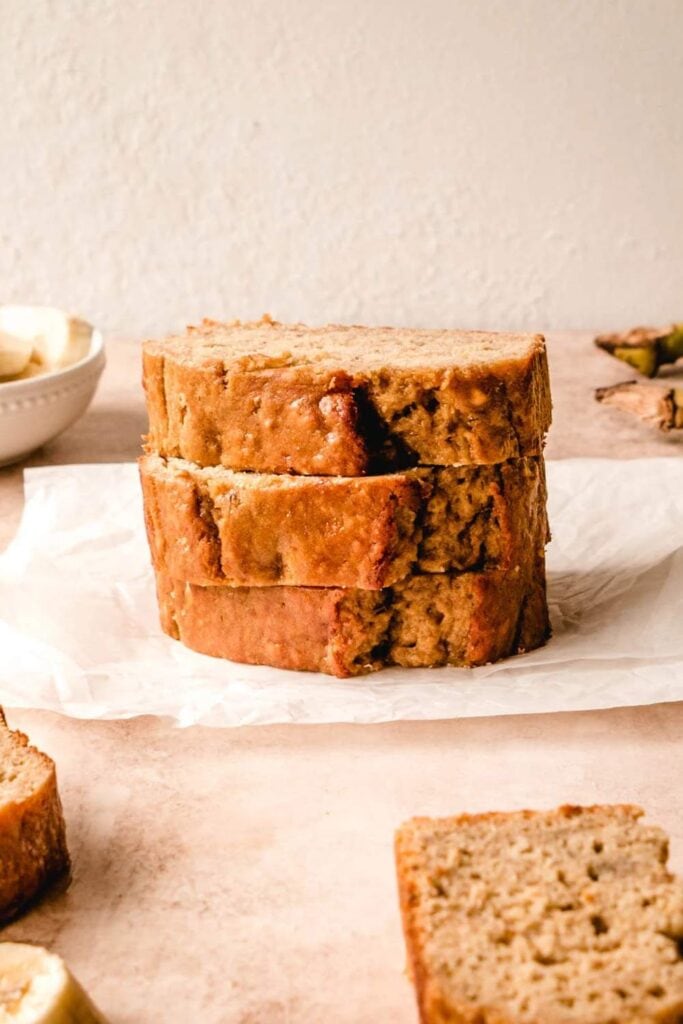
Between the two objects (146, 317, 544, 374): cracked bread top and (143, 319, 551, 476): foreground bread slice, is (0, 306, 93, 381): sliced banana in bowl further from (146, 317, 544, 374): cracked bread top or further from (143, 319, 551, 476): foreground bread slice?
(143, 319, 551, 476): foreground bread slice

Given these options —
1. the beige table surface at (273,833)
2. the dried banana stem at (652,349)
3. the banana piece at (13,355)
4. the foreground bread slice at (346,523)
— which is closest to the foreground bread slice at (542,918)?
the beige table surface at (273,833)

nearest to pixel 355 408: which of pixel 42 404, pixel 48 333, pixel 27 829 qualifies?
pixel 27 829

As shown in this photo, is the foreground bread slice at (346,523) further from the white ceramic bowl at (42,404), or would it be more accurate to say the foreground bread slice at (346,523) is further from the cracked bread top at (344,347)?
the white ceramic bowl at (42,404)

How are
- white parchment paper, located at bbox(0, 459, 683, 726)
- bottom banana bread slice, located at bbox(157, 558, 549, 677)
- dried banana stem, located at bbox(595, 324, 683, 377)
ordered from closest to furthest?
white parchment paper, located at bbox(0, 459, 683, 726) < bottom banana bread slice, located at bbox(157, 558, 549, 677) < dried banana stem, located at bbox(595, 324, 683, 377)

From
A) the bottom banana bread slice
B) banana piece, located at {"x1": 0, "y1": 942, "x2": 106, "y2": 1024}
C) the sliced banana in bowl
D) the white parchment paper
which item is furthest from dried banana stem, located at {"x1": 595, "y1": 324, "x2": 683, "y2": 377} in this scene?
banana piece, located at {"x1": 0, "y1": 942, "x2": 106, "y2": 1024}

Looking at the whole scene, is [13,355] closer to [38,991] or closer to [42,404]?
[42,404]

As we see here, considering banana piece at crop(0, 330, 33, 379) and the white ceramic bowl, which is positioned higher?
banana piece at crop(0, 330, 33, 379)
